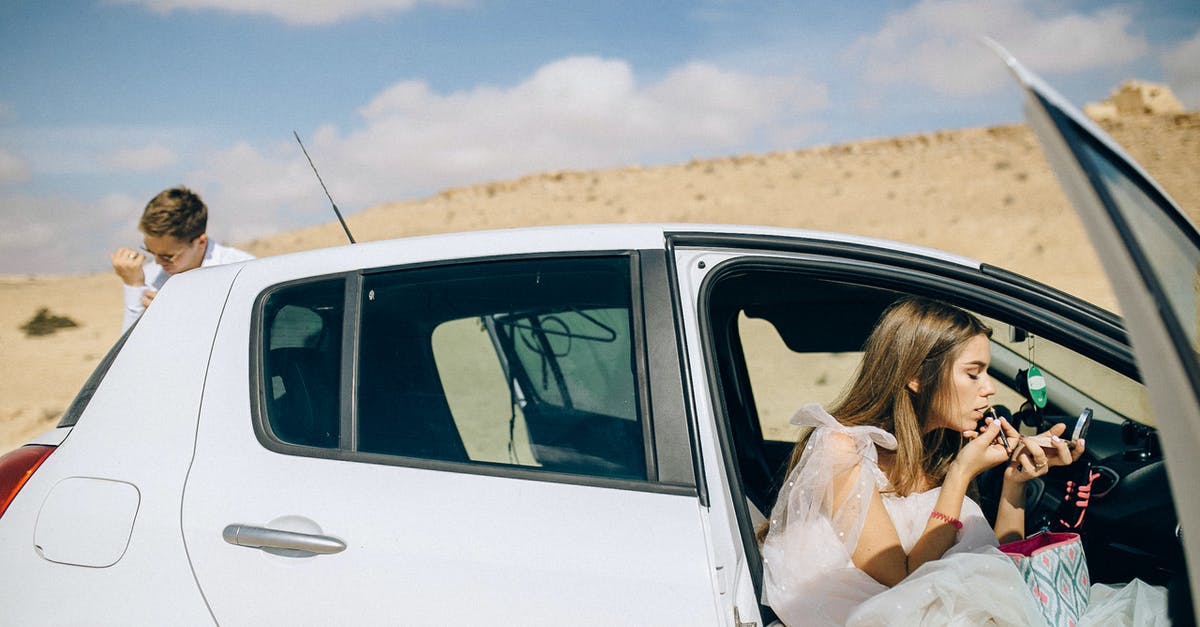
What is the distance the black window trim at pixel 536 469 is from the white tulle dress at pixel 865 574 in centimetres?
41

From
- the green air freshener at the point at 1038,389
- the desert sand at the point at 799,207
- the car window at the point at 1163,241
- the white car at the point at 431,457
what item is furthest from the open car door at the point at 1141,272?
the desert sand at the point at 799,207

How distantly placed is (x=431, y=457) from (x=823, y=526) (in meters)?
0.98

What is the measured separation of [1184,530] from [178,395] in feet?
6.82

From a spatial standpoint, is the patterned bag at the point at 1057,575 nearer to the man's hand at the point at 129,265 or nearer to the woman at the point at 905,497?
the woman at the point at 905,497

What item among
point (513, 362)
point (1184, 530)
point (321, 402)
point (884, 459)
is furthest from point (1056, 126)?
point (513, 362)

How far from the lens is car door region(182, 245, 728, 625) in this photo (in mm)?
1671

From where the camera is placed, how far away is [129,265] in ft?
12.5

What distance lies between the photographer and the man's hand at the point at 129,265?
380 centimetres

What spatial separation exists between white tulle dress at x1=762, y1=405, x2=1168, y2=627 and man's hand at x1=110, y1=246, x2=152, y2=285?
128 inches

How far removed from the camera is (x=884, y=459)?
2.31 m

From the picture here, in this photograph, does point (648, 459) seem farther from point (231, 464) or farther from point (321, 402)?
point (231, 464)

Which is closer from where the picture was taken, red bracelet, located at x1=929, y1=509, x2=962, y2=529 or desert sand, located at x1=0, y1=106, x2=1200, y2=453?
red bracelet, located at x1=929, y1=509, x2=962, y2=529

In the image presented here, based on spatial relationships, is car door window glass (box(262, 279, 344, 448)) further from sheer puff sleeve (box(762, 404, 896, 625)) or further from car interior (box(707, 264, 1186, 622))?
sheer puff sleeve (box(762, 404, 896, 625))

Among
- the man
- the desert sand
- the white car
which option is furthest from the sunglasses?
the desert sand
